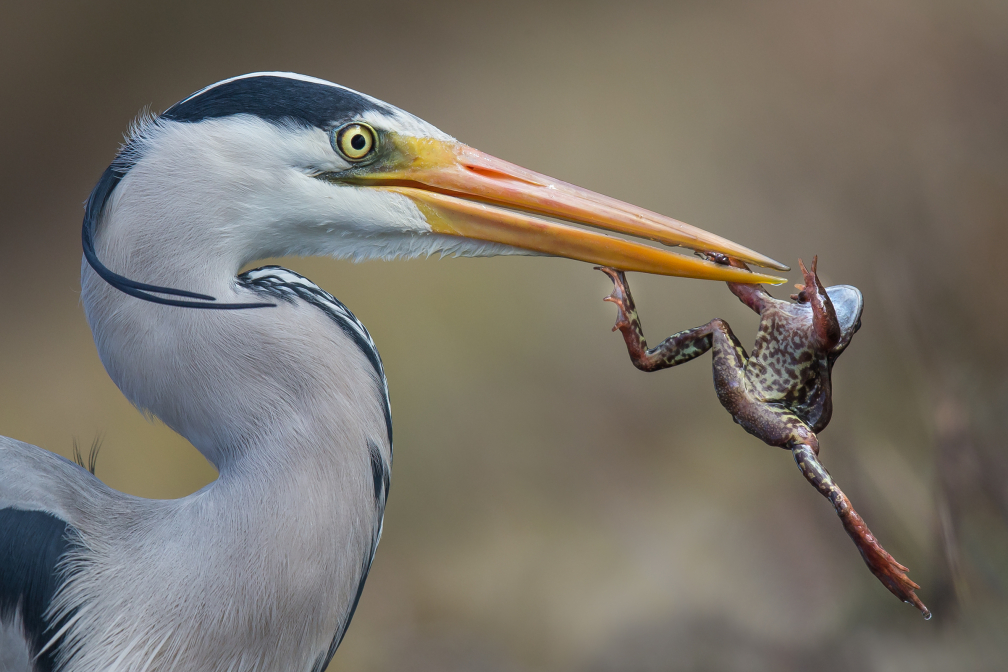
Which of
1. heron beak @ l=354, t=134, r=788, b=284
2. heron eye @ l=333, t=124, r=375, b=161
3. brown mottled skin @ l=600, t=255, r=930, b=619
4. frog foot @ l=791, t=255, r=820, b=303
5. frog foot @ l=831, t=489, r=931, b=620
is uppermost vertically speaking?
heron eye @ l=333, t=124, r=375, b=161

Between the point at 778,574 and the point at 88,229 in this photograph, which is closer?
the point at 88,229

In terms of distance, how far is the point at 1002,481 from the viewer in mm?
1419

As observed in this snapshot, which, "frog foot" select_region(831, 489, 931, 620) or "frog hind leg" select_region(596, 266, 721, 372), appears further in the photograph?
"frog hind leg" select_region(596, 266, 721, 372)

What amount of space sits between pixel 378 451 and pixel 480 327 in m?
1.03

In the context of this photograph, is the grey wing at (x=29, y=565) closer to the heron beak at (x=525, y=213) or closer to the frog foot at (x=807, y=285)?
the heron beak at (x=525, y=213)

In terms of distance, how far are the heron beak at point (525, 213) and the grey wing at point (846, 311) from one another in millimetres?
80

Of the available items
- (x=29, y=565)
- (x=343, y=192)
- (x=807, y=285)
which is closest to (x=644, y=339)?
(x=807, y=285)

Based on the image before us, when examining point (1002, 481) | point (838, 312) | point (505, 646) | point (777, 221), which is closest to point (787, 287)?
point (777, 221)

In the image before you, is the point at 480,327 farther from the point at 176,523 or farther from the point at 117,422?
the point at 176,523

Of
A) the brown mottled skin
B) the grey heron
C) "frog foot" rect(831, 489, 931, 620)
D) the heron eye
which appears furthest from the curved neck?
"frog foot" rect(831, 489, 931, 620)

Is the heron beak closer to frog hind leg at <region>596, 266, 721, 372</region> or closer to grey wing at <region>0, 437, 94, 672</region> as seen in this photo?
frog hind leg at <region>596, 266, 721, 372</region>

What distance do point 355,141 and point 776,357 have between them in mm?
351

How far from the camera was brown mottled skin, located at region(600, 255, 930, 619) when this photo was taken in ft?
1.74

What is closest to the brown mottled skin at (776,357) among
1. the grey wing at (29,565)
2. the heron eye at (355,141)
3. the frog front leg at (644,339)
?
the frog front leg at (644,339)
